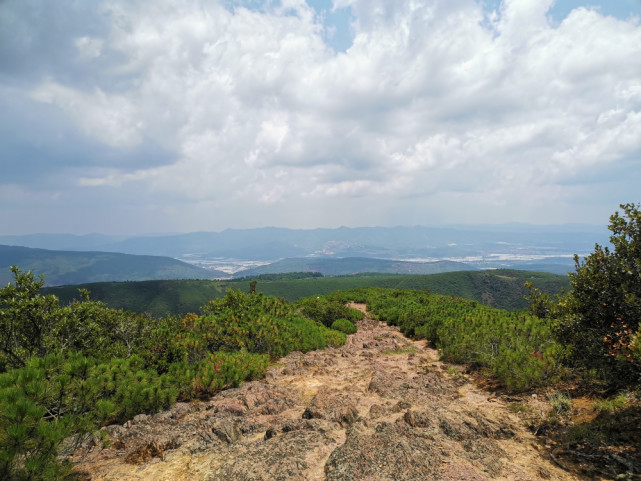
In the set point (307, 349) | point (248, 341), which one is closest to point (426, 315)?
point (307, 349)

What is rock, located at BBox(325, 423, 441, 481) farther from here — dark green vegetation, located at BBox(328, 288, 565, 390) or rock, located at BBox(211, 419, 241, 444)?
dark green vegetation, located at BBox(328, 288, 565, 390)

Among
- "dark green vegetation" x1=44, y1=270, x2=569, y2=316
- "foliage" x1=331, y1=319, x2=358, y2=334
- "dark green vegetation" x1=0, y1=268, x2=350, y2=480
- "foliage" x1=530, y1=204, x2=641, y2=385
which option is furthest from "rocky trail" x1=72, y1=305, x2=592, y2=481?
"dark green vegetation" x1=44, y1=270, x2=569, y2=316

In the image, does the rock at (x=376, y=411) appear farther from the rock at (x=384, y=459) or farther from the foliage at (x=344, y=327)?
the foliage at (x=344, y=327)

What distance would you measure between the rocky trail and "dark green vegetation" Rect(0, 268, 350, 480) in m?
0.87

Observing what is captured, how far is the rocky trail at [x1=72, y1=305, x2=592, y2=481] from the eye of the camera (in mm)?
5300

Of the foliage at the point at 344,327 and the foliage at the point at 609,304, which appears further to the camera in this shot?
the foliage at the point at 344,327

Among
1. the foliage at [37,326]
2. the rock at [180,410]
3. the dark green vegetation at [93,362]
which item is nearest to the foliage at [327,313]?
the dark green vegetation at [93,362]

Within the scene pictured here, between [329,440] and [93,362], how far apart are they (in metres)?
5.72

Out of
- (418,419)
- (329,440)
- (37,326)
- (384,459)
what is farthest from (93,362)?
(418,419)

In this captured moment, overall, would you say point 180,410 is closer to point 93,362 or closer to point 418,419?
point 93,362

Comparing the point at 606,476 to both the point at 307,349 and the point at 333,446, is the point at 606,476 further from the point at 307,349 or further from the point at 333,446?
the point at 307,349

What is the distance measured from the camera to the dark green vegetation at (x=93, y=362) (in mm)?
4656

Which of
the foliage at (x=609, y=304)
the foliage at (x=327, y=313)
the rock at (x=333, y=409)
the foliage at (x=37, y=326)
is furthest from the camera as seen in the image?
the foliage at (x=327, y=313)

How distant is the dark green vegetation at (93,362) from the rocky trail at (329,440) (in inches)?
34.4
